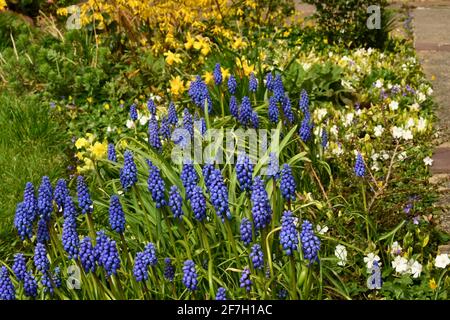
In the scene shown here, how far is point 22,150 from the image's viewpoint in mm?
5078

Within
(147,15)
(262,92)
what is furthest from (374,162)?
(147,15)

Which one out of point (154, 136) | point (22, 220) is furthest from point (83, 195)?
point (154, 136)

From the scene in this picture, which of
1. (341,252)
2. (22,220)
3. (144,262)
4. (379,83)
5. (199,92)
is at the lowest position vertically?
(341,252)

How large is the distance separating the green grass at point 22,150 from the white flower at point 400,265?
185 cm

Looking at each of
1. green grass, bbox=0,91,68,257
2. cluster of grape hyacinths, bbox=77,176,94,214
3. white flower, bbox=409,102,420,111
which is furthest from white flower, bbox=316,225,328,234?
white flower, bbox=409,102,420,111

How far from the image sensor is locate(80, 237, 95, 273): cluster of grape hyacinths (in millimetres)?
2861

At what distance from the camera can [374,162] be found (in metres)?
4.43

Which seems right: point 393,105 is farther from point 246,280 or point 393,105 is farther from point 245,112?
point 246,280

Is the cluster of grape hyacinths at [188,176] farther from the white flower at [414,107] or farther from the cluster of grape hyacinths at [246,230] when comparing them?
the white flower at [414,107]

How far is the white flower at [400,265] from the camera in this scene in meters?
3.48

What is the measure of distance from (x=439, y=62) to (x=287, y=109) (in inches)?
112

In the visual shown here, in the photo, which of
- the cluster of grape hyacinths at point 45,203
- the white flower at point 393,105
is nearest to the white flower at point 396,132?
the white flower at point 393,105

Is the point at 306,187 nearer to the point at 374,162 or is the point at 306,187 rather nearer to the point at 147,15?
the point at 374,162
